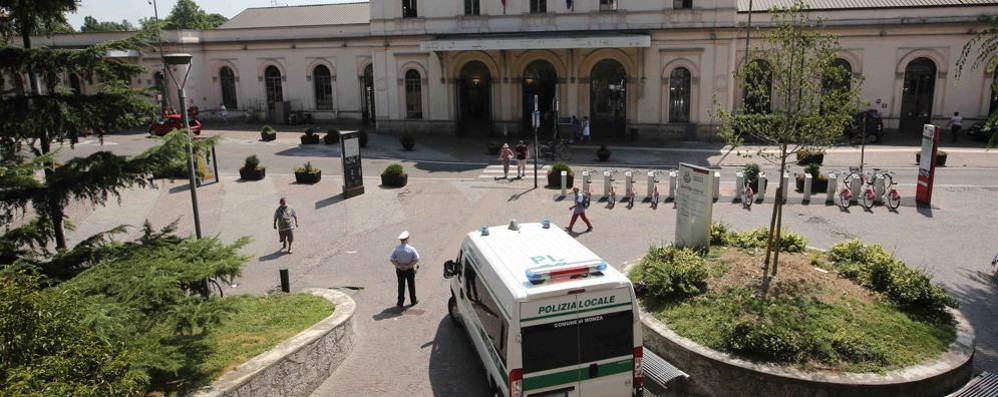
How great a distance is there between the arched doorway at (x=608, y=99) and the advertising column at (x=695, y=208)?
23.0 meters

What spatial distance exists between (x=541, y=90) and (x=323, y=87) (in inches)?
611

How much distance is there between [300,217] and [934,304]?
16877mm

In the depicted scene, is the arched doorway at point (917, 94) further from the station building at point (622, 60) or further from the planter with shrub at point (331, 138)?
the planter with shrub at point (331, 138)

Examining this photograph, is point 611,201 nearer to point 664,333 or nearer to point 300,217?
point 300,217

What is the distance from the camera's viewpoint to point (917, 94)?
36531mm

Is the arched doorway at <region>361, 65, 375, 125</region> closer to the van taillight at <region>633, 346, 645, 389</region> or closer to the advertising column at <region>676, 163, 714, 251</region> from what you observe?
the advertising column at <region>676, 163, 714, 251</region>

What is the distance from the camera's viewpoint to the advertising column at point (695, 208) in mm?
13531

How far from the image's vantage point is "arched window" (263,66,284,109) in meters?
45.3

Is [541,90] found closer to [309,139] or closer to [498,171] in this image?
[498,171]

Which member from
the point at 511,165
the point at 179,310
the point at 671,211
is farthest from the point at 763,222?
the point at 179,310

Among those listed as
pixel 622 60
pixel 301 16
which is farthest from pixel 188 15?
pixel 622 60

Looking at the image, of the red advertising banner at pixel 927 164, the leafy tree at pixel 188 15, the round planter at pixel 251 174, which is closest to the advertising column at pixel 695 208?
the red advertising banner at pixel 927 164

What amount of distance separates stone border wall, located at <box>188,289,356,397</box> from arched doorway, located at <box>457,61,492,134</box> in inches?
1102

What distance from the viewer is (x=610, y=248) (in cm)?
1722
